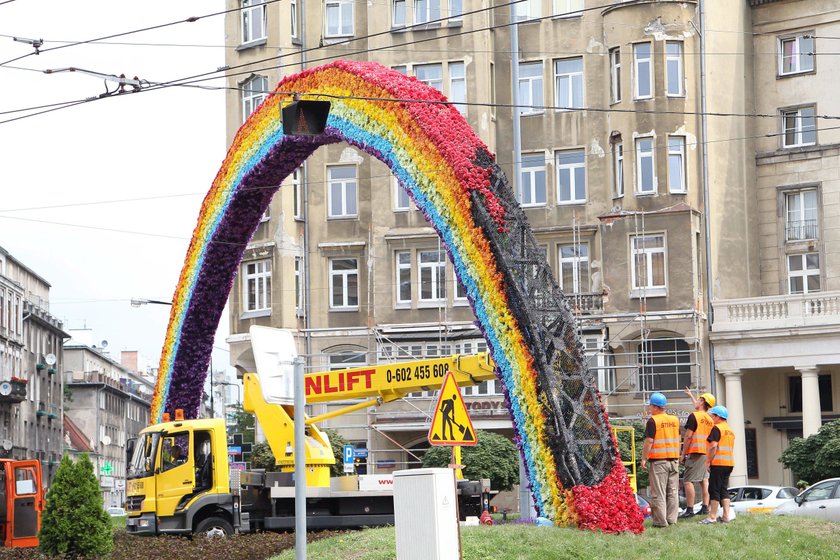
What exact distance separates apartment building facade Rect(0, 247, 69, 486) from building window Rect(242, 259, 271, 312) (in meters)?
42.1

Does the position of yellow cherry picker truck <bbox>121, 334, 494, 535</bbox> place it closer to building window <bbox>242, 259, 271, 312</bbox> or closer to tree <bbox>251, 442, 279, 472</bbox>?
tree <bbox>251, 442, 279, 472</bbox>

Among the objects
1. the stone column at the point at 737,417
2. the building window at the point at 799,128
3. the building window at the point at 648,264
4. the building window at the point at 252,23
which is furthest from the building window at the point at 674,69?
the building window at the point at 252,23

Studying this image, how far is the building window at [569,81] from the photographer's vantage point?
50.2 metres

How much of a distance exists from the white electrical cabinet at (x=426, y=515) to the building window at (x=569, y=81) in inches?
1394

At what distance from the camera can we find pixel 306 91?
28.7 metres

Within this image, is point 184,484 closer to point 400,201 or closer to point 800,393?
point 400,201

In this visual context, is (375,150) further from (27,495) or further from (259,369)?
(27,495)

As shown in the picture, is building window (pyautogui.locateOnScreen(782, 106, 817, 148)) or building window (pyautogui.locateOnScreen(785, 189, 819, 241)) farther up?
building window (pyautogui.locateOnScreen(782, 106, 817, 148))

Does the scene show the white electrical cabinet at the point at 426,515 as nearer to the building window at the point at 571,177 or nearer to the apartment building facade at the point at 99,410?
the building window at the point at 571,177

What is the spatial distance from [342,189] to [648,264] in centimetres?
1075

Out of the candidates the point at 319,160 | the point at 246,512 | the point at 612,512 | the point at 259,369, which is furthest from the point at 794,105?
the point at 259,369

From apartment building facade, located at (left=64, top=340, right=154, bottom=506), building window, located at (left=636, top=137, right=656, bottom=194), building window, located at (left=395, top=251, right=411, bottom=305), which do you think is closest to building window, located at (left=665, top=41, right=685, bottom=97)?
building window, located at (left=636, top=137, right=656, bottom=194)

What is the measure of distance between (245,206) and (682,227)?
20.5 metres

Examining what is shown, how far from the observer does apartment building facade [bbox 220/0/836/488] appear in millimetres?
48062
